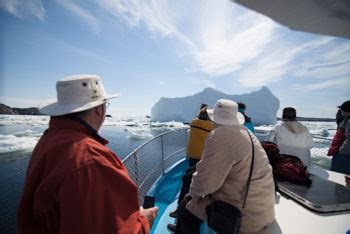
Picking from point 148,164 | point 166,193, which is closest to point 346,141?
point 166,193

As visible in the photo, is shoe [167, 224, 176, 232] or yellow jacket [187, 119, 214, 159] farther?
yellow jacket [187, 119, 214, 159]

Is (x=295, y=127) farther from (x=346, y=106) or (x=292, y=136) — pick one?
(x=346, y=106)

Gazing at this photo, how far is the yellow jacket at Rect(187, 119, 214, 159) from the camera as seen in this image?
324 centimetres

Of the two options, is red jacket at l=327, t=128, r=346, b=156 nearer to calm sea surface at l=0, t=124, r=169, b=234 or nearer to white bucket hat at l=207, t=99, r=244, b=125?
white bucket hat at l=207, t=99, r=244, b=125

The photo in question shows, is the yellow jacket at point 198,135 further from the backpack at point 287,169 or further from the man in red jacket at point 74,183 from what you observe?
the man in red jacket at point 74,183

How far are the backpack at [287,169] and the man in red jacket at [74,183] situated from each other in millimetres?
2096

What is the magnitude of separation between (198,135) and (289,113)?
1.23 meters

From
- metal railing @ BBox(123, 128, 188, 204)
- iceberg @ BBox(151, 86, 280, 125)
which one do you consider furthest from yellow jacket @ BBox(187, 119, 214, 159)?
iceberg @ BBox(151, 86, 280, 125)

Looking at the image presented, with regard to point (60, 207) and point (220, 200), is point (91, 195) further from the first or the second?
point (220, 200)

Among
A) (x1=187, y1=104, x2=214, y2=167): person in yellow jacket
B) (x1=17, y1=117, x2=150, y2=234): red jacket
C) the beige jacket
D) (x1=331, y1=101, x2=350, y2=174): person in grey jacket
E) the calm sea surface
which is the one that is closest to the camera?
(x1=17, y1=117, x2=150, y2=234): red jacket

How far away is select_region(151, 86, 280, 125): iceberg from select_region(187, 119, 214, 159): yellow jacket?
1499 inches

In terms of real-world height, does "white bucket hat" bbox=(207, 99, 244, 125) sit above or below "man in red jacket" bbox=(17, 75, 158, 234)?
above

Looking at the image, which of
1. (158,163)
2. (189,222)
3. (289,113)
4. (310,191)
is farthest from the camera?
(158,163)

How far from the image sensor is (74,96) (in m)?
1.00
